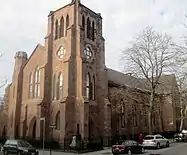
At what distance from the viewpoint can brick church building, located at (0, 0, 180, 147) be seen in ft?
110

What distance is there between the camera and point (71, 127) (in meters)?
32.7

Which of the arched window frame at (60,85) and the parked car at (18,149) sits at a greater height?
the arched window frame at (60,85)

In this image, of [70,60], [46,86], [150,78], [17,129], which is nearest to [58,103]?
[46,86]

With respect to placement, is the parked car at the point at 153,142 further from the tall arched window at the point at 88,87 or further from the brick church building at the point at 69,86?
the tall arched window at the point at 88,87

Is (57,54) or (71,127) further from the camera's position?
(57,54)

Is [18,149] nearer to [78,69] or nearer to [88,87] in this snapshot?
[78,69]

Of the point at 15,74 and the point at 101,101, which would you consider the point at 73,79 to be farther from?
the point at 15,74

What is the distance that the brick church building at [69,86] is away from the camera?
33406mm

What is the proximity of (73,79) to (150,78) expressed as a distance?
10259 mm

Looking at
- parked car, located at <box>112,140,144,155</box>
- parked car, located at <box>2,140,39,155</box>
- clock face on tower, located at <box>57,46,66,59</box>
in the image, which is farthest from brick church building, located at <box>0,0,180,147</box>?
parked car, located at <box>2,140,39,155</box>

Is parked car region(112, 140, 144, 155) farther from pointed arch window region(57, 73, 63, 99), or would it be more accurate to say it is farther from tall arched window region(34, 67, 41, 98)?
tall arched window region(34, 67, 41, 98)

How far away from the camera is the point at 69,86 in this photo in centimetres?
3375

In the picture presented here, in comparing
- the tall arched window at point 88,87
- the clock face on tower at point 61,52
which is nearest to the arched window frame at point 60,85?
the clock face on tower at point 61,52

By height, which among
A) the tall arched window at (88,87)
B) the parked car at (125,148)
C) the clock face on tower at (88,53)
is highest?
the clock face on tower at (88,53)
